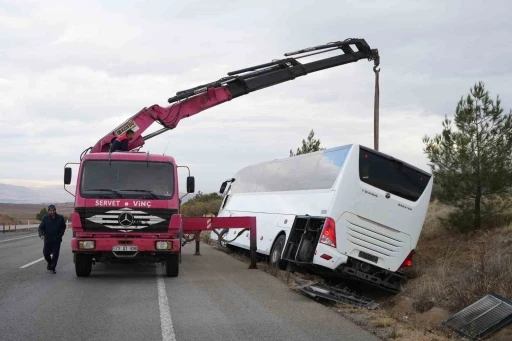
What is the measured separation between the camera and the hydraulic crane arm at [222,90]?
16.5 m

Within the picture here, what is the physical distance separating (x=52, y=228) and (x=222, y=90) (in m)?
6.30

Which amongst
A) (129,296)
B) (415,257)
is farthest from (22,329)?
(415,257)

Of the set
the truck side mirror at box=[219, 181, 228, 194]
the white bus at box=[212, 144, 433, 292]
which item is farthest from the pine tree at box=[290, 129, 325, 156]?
the white bus at box=[212, 144, 433, 292]

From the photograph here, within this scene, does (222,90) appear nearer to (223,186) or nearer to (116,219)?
(116,219)

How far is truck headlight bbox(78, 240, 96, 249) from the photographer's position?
12.1 metres

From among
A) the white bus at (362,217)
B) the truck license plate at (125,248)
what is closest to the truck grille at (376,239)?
the white bus at (362,217)

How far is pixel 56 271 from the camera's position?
14.2 metres

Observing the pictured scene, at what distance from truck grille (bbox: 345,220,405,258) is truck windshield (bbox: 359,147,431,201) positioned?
922mm

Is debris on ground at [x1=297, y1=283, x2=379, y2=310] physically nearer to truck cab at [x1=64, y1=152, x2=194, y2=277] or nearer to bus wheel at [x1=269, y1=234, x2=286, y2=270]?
truck cab at [x1=64, y1=152, x2=194, y2=277]

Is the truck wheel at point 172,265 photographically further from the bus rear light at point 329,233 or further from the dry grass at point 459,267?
the dry grass at point 459,267

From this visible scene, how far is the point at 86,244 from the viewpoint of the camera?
39.7ft

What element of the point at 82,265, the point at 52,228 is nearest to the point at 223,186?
the point at 52,228

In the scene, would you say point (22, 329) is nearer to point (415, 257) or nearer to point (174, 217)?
point (174, 217)

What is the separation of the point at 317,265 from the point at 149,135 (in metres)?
6.73
